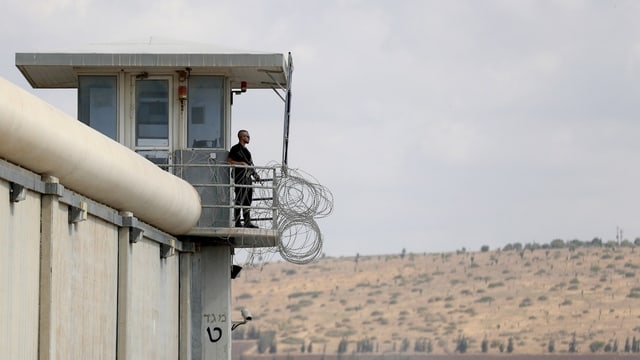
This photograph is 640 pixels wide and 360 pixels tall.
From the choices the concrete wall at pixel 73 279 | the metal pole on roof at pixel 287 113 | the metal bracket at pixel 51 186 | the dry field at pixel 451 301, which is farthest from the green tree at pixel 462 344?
the metal bracket at pixel 51 186

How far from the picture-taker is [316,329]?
5069 inches

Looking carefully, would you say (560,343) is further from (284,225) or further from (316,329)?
(284,225)

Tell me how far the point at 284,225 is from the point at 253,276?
416ft

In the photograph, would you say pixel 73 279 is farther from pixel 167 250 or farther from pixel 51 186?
pixel 167 250

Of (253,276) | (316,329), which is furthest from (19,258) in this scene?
(253,276)

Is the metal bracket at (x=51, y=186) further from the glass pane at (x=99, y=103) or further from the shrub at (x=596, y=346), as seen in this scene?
the shrub at (x=596, y=346)

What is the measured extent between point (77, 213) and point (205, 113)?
7405 millimetres

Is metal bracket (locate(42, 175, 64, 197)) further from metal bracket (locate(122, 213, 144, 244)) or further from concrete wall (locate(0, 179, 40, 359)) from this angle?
metal bracket (locate(122, 213, 144, 244))

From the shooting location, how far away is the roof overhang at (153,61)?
23.1m

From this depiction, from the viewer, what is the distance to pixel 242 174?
2338 cm

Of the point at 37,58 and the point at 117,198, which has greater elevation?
the point at 37,58

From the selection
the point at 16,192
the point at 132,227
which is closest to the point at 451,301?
the point at 132,227

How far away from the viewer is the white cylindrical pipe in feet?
46.8

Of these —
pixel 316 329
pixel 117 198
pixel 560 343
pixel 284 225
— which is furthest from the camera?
pixel 316 329
